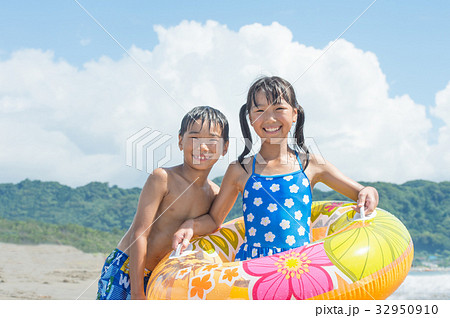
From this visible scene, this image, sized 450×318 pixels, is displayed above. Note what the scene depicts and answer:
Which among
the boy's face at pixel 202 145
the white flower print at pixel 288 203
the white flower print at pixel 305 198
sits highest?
the boy's face at pixel 202 145

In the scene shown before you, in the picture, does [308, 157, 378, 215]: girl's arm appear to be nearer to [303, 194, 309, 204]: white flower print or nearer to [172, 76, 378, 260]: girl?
[172, 76, 378, 260]: girl

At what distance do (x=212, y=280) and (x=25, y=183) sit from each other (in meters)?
40.3

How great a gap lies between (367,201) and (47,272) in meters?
16.7

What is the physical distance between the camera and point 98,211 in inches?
1353

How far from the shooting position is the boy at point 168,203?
98.4 inches

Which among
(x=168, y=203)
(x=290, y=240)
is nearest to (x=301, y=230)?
(x=290, y=240)

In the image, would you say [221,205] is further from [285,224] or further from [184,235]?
[285,224]

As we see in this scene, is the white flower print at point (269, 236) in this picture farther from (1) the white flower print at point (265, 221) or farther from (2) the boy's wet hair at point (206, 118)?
(2) the boy's wet hair at point (206, 118)

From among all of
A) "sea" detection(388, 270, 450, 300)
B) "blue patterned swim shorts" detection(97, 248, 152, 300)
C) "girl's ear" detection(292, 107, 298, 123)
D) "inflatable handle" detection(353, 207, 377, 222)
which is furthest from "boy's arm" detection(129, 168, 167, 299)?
"sea" detection(388, 270, 450, 300)

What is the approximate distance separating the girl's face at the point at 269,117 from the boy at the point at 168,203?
24 centimetres

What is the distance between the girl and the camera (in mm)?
2443

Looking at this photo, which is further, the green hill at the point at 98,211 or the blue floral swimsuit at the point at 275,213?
the green hill at the point at 98,211

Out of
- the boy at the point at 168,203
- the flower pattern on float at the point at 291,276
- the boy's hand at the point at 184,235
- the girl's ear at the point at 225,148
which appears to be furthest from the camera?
the girl's ear at the point at 225,148

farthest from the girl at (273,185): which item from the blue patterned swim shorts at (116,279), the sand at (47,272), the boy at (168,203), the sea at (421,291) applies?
the sea at (421,291)
